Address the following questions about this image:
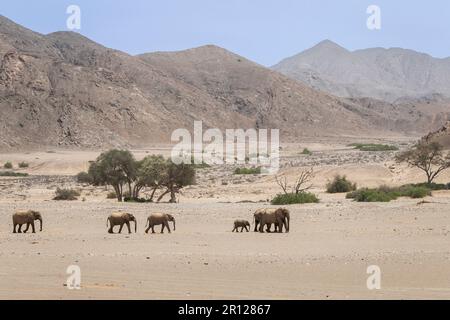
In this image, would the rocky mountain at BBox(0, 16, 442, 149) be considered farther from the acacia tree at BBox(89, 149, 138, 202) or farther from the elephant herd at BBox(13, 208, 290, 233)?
the elephant herd at BBox(13, 208, 290, 233)

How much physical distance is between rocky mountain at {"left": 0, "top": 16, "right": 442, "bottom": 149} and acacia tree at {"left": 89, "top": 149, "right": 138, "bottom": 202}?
66629mm

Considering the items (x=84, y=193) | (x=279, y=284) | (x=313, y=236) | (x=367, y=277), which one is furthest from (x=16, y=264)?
(x=84, y=193)

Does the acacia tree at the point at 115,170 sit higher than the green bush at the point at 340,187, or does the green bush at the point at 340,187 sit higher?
the acacia tree at the point at 115,170

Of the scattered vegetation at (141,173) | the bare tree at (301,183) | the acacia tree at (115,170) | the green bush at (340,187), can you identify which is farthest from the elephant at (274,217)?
the green bush at (340,187)

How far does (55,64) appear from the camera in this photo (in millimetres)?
125000

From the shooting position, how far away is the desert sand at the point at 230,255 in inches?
454

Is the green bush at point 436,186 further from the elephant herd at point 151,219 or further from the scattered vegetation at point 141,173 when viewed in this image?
the elephant herd at point 151,219

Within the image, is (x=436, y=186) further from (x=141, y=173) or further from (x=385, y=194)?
(x=141, y=173)

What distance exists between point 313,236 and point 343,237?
87 cm

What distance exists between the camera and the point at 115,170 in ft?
133

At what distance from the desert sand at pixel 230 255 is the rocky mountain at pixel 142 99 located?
3199 inches

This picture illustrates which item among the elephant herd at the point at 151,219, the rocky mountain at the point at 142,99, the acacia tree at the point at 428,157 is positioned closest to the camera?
the elephant herd at the point at 151,219

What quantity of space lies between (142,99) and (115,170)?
92506 millimetres

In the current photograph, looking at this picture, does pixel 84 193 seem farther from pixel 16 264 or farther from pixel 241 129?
pixel 241 129
